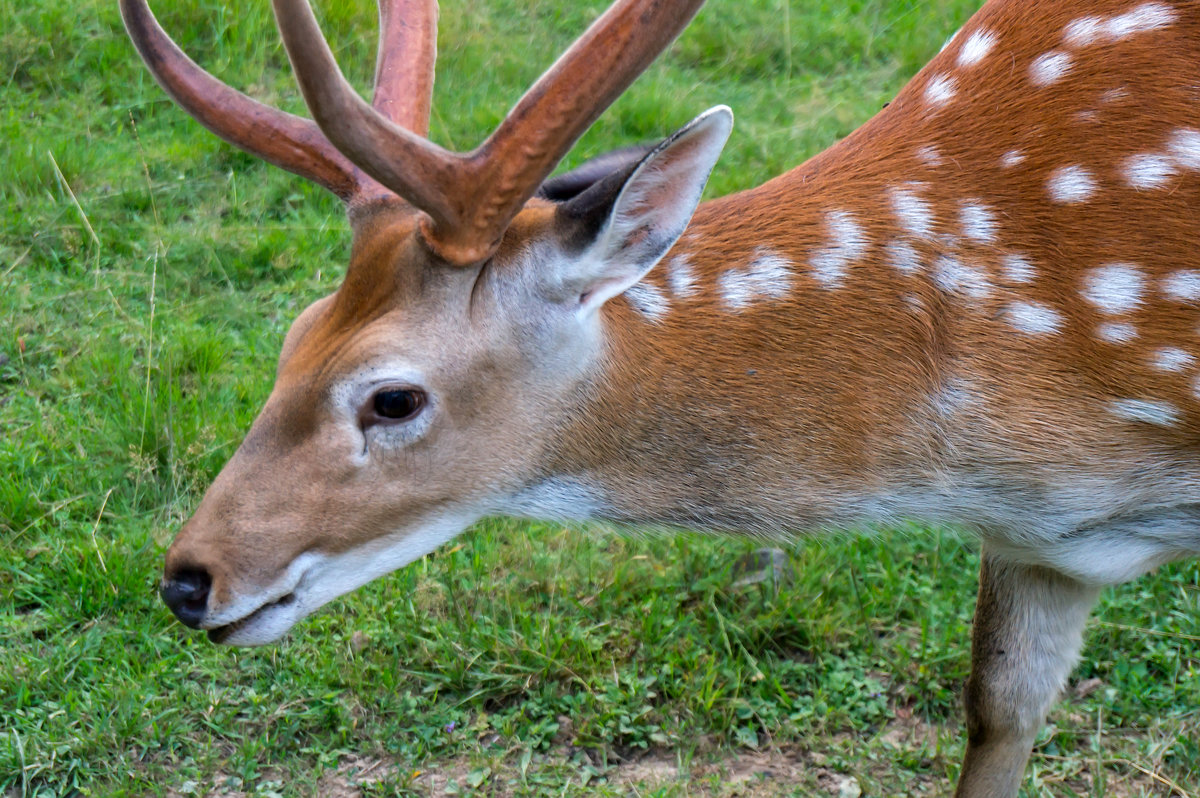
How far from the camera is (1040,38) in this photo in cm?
314

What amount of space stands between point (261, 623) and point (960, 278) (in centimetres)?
155

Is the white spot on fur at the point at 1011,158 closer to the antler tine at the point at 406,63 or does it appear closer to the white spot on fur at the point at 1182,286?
the white spot on fur at the point at 1182,286

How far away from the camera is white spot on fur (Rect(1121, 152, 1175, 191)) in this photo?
9.66 feet

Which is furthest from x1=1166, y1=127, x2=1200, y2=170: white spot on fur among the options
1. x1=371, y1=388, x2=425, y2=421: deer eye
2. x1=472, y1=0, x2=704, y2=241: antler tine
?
x1=371, y1=388, x2=425, y2=421: deer eye

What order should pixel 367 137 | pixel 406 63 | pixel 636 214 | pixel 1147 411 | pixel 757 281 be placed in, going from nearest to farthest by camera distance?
pixel 367 137 < pixel 636 214 < pixel 1147 411 < pixel 757 281 < pixel 406 63

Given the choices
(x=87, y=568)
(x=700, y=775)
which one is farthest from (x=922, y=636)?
(x=87, y=568)

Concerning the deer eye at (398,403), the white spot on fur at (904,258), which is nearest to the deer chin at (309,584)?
the deer eye at (398,403)

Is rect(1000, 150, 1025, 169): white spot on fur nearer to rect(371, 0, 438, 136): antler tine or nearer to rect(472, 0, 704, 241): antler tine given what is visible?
rect(472, 0, 704, 241): antler tine

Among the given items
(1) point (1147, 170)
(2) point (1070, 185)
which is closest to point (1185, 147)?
(1) point (1147, 170)

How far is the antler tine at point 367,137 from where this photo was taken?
2578 mm

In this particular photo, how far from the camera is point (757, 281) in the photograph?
3.03 metres

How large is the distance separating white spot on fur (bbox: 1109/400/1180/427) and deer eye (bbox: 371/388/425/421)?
4.48 feet

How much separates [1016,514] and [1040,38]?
101 cm

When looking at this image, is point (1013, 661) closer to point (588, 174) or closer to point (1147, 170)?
point (1147, 170)
